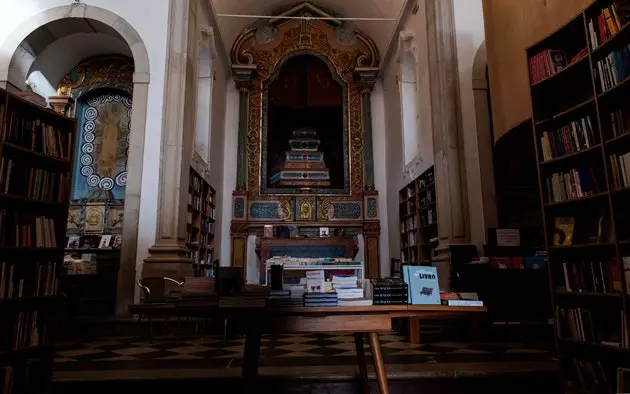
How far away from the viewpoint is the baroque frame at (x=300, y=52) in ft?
31.5

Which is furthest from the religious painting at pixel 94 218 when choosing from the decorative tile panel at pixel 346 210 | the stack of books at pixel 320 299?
the stack of books at pixel 320 299

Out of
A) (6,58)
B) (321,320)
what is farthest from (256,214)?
(321,320)

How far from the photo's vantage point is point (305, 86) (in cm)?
1020

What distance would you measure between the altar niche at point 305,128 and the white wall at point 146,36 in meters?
4.06

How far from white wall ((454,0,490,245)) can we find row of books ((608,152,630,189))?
2977 millimetres

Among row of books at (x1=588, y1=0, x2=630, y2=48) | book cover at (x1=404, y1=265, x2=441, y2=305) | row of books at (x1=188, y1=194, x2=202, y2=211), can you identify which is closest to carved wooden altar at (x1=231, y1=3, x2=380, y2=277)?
row of books at (x1=188, y1=194, x2=202, y2=211)

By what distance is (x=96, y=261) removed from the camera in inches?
239

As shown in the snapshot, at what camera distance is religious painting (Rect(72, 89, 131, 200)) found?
279 inches

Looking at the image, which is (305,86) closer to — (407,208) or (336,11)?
(336,11)

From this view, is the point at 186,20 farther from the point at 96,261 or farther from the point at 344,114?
the point at 344,114

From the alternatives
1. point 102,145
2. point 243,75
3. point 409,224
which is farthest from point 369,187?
point 102,145

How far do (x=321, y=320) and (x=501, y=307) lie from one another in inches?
117

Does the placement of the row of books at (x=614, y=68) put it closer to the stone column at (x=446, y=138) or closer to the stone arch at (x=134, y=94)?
the stone column at (x=446, y=138)

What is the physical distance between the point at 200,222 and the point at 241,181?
2.35 metres
